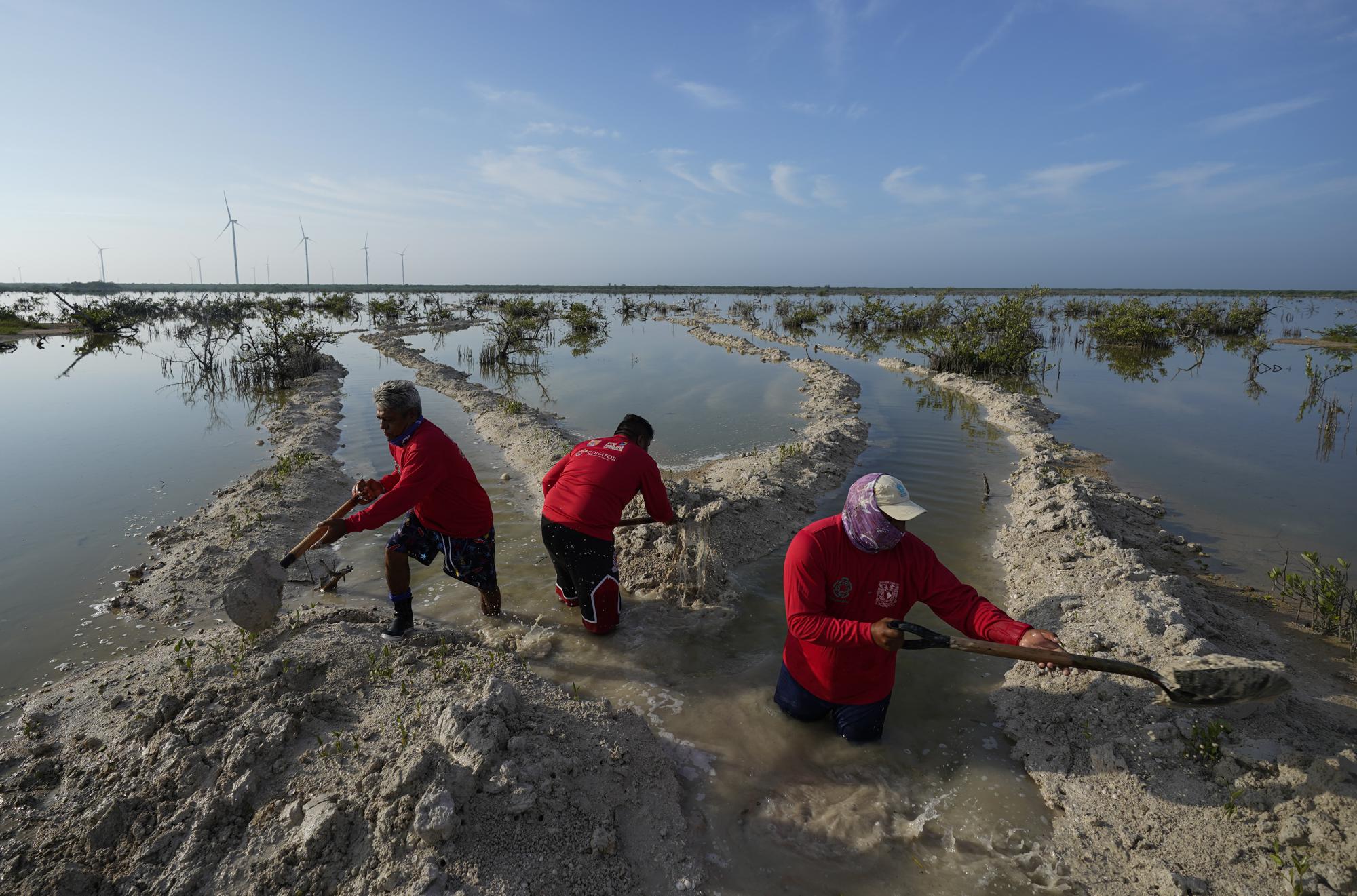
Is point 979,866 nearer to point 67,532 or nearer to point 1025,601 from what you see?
point 1025,601

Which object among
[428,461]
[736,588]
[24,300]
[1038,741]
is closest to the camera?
[1038,741]

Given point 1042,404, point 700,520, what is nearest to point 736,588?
point 700,520

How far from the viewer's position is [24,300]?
35844 mm

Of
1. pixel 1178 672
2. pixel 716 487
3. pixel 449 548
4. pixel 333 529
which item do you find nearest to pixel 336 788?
pixel 333 529

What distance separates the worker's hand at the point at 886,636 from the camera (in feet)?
9.01

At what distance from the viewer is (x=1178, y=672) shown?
2.99 metres

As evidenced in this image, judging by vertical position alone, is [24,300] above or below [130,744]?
above

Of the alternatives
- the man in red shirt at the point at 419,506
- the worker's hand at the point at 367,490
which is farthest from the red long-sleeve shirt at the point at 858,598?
the worker's hand at the point at 367,490

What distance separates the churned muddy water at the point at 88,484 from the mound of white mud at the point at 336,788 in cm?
127

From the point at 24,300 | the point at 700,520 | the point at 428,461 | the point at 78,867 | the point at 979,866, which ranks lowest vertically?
the point at 979,866

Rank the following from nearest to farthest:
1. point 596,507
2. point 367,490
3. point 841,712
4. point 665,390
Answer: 1. point 841,712
2. point 367,490
3. point 596,507
4. point 665,390

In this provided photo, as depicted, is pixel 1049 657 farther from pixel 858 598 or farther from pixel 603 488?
pixel 603 488

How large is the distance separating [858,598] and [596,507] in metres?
1.83

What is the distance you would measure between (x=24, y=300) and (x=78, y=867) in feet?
162
